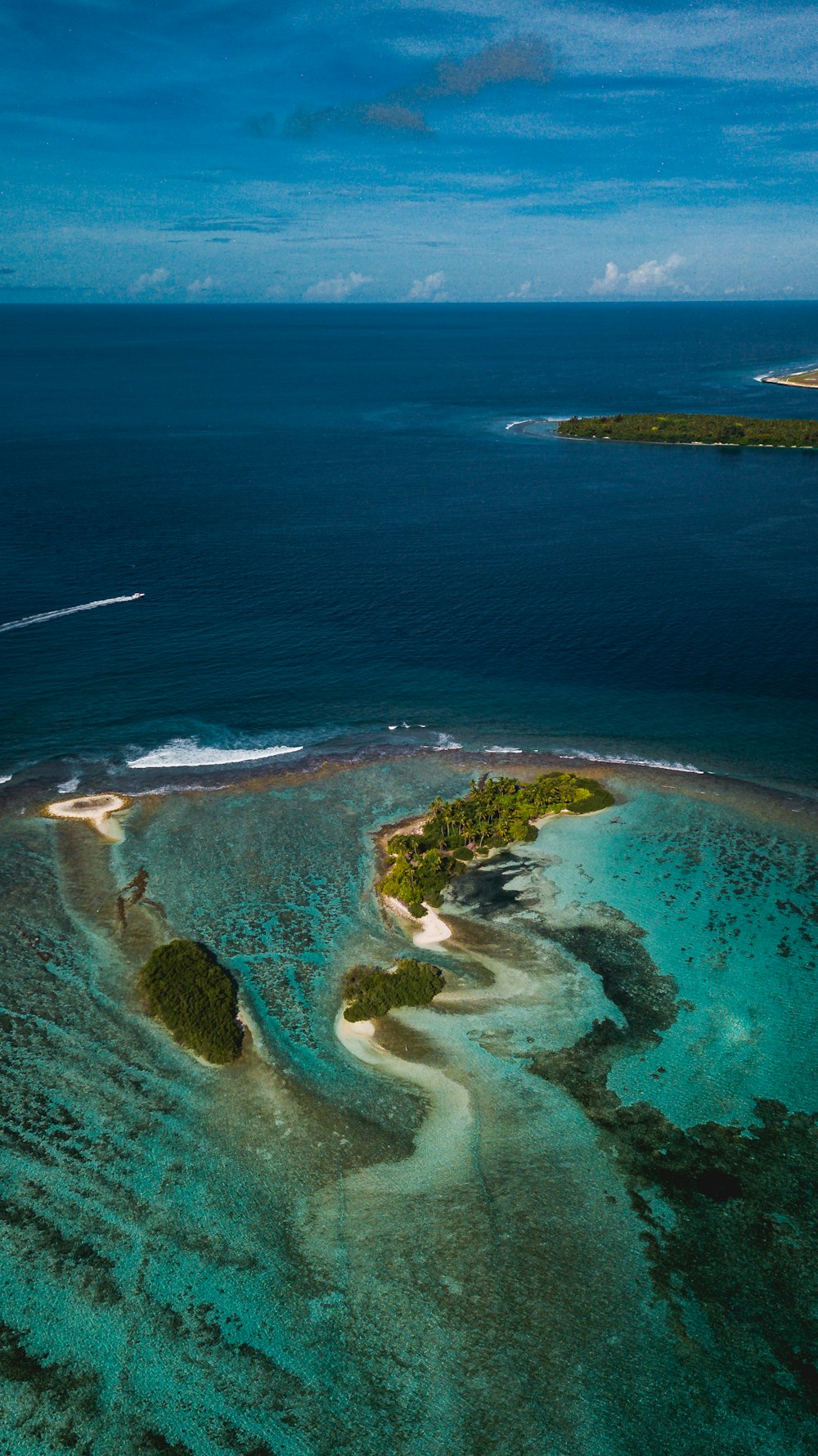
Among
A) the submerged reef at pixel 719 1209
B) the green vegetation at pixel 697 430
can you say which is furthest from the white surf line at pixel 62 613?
the green vegetation at pixel 697 430

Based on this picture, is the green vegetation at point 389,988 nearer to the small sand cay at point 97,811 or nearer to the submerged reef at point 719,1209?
the submerged reef at point 719,1209

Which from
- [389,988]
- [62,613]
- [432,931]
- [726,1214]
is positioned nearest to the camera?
[726,1214]

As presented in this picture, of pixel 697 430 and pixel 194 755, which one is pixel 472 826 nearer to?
pixel 194 755

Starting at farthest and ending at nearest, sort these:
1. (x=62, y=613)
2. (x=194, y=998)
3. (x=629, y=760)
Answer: (x=62, y=613), (x=629, y=760), (x=194, y=998)

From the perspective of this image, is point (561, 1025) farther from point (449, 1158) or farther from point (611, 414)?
point (611, 414)

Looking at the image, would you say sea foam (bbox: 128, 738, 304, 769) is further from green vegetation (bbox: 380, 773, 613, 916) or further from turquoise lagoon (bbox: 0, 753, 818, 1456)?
green vegetation (bbox: 380, 773, 613, 916)

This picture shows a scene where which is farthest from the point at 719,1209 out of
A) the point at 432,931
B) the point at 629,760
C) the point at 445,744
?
the point at 445,744
